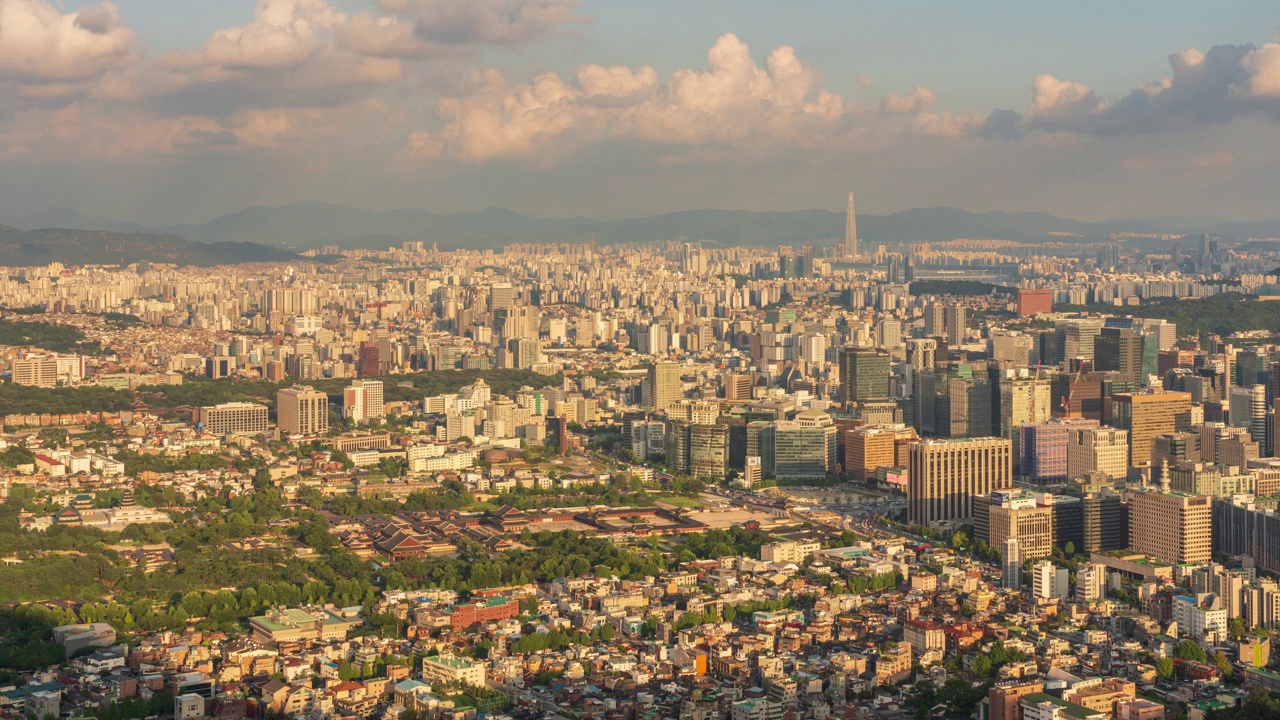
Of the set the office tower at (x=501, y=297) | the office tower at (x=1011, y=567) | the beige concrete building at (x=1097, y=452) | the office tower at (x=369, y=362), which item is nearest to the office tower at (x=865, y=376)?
the beige concrete building at (x=1097, y=452)

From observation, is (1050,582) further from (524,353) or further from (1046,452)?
(524,353)

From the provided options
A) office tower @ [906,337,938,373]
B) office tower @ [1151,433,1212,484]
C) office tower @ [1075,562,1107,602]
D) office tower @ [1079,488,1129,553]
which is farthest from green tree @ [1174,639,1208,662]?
office tower @ [906,337,938,373]

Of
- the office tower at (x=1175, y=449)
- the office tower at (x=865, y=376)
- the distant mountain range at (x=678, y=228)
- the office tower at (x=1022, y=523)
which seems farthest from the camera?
the distant mountain range at (x=678, y=228)

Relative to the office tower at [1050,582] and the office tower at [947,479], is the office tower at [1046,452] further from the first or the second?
the office tower at [1050,582]

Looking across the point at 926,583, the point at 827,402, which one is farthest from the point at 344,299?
the point at 926,583

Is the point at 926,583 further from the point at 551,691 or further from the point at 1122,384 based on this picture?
the point at 1122,384

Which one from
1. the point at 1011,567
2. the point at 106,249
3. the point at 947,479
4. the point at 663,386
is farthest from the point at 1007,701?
the point at 106,249

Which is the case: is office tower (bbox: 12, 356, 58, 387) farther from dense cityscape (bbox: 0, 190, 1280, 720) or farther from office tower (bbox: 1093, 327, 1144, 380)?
office tower (bbox: 1093, 327, 1144, 380)
